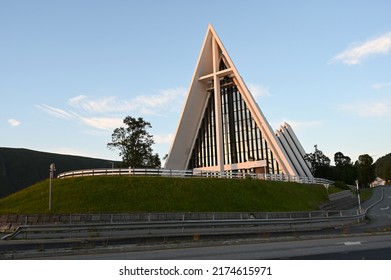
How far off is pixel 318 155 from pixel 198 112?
1089 inches

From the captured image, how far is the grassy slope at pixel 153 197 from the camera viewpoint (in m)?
23.0

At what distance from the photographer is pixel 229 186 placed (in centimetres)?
3027

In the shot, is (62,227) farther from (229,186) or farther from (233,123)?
(233,123)

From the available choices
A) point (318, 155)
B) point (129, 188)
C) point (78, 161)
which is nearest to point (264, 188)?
point (129, 188)

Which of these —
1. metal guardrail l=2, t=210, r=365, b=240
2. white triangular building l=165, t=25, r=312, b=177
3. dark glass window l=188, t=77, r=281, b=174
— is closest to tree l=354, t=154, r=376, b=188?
white triangular building l=165, t=25, r=312, b=177

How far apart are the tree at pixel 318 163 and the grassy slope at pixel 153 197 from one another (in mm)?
36419

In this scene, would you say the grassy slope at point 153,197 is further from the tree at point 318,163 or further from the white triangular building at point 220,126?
the tree at point 318,163

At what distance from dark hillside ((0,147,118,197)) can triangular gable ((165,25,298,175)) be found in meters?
50.7

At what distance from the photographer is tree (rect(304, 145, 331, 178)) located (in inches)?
2638

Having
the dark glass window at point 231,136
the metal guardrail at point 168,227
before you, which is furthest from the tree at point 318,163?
the metal guardrail at point 168,227

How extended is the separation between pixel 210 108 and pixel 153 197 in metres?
34.0

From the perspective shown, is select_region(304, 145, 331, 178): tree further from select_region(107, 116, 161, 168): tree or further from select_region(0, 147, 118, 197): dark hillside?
select_region(0, 147, 118, 197): dark hillside

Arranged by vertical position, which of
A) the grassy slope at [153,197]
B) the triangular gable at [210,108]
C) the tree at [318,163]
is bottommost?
the grassy slope at [153,197]

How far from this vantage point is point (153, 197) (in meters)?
25.2
